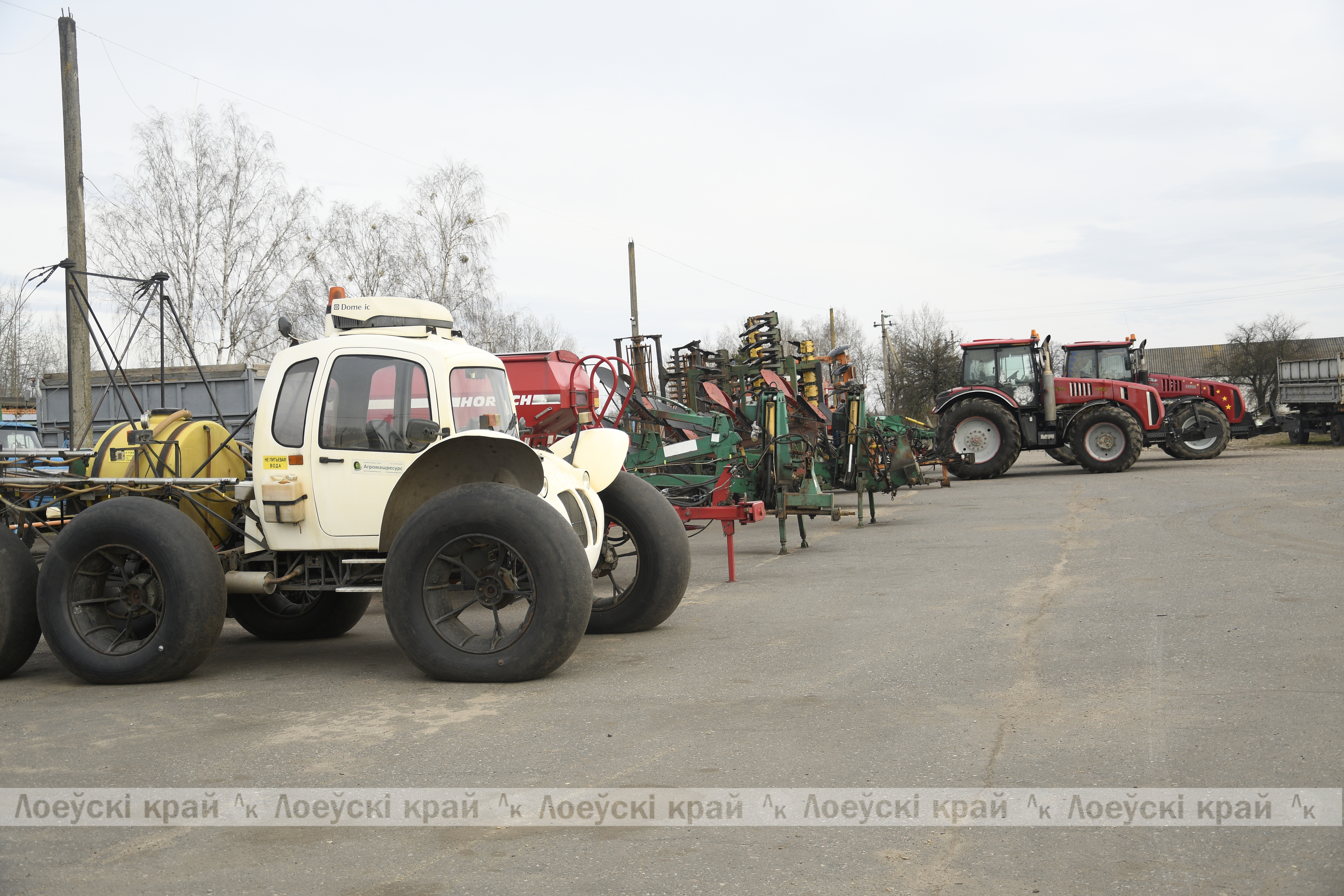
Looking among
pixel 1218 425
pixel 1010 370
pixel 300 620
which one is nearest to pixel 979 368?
pixel 1010 370

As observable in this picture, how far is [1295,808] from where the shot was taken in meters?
3.96

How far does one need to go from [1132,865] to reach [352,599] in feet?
20.4

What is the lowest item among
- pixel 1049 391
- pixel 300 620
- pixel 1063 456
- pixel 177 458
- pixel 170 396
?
pixel 300 620

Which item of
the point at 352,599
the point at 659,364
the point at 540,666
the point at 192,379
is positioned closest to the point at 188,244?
the point at 192,379

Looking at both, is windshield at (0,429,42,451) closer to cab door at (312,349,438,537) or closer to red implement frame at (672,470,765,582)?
red implement frame at (672,470,765,582)

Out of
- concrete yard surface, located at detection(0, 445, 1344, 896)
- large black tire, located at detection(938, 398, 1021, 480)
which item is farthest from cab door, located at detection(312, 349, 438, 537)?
large black tire, located at detection(938, 398, 1021, 480)

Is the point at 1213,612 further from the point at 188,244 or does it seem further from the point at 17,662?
the point at 188,244

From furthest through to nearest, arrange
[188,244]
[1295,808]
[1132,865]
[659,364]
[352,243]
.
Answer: [352,243] < [188,244] < [659,364] < [1295,808] < [1132,865]

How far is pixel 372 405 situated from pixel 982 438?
1872cm

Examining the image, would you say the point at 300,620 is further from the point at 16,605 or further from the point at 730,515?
the point at 730,515

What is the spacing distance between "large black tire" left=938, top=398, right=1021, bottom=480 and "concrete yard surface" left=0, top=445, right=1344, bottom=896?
13164 millimetres

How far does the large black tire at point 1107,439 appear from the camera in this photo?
22859 mm

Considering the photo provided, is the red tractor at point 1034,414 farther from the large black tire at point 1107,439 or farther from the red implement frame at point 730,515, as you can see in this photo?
the red implement frame at point 730,515

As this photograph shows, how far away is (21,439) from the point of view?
52.1 feet
